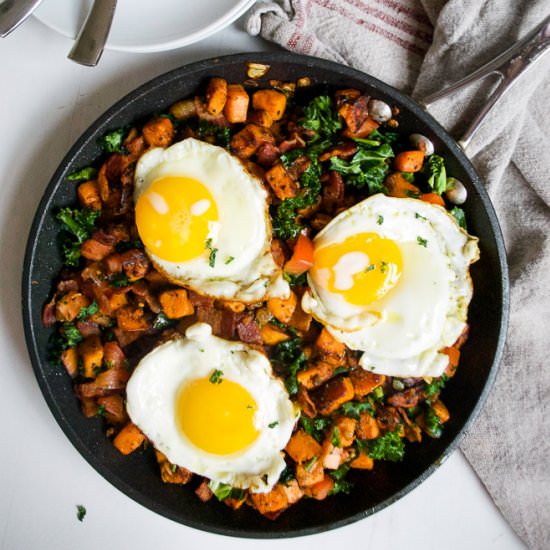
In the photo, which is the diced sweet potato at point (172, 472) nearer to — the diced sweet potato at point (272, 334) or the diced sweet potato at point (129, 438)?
the diced sweet potato at point (129, 438)

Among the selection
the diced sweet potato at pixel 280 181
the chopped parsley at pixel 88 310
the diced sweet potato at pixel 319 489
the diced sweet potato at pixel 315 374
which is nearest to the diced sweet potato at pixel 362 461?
the diced sweet potato at pixel 319 489

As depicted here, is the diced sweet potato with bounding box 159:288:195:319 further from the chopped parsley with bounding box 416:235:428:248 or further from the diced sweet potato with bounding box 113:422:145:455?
the chopped parsley with bounding box 416:235:428:248

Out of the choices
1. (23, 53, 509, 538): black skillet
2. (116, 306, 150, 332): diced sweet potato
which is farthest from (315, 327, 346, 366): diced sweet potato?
(116, 306, 150, 332): diced sweet potato

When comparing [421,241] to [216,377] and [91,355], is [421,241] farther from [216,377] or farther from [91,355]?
[91,355]

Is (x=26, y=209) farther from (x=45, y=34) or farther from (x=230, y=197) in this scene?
(x=230, y=197)

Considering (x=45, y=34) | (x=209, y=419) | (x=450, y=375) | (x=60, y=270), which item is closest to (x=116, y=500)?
(x=209, y=419)

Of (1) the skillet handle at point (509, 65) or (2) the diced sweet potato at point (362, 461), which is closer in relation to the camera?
(1) the skillet handle at point (509, 65)
